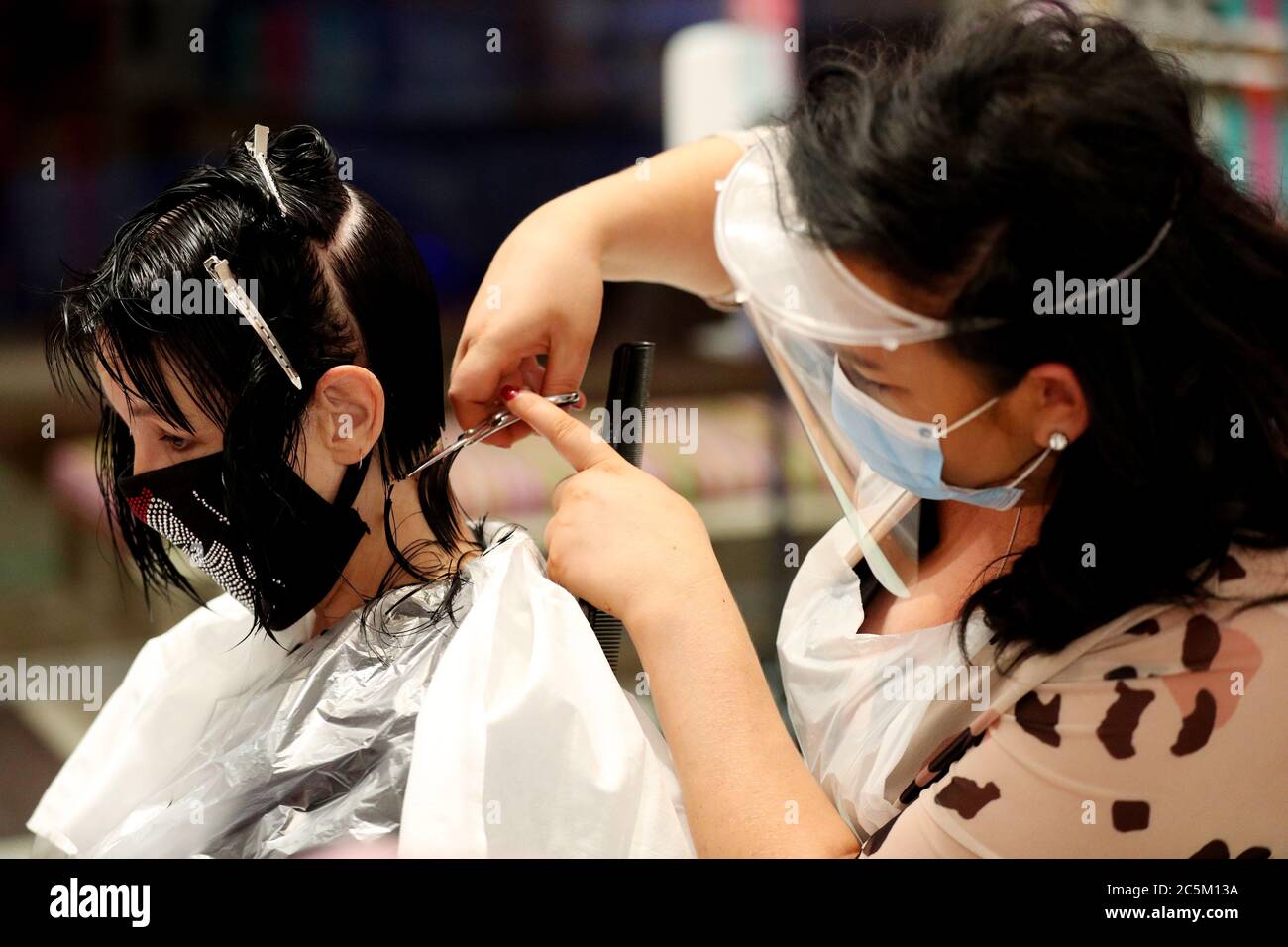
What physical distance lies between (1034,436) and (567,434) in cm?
45

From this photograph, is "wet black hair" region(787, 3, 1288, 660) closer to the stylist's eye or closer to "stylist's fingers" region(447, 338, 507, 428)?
the stylist's eye

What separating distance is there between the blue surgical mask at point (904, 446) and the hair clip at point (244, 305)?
1.73ft

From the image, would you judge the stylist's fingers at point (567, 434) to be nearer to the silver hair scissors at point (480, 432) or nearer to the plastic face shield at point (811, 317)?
the silver hair scissors at point (480, 432)

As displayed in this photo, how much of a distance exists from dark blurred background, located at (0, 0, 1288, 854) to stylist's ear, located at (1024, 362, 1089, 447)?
1.67m

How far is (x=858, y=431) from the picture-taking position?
1.10 m

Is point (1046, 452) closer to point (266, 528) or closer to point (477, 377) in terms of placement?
point (477, 377)

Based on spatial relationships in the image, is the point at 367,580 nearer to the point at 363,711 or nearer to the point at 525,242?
the point at 363,711

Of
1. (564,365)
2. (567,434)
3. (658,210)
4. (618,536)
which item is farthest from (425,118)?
(618,536)

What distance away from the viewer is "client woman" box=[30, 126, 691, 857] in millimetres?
1124

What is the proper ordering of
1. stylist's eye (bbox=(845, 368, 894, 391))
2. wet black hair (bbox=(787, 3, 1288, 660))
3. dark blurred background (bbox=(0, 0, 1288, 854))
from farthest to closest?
dark blurred background (bbox=(0, 0, 1288, 854))
stylist's eye (bbox=(845, 368, 894, 391))
wet black hair (bbox=(787, 3, 1288, 660))

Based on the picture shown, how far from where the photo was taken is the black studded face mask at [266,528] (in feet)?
3.97

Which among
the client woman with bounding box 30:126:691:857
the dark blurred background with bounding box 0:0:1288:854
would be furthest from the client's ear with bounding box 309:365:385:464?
the dark blurred background with bounding box 0:0:1288:854

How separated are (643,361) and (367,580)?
0.39m
